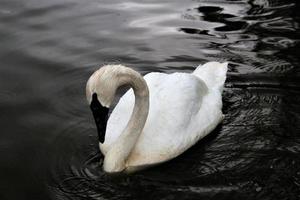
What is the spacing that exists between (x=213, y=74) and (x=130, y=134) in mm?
2212

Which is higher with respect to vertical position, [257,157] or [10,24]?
[10,24]

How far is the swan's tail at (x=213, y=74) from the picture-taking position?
8.69 m

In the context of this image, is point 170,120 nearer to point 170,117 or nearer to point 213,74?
point 170,117

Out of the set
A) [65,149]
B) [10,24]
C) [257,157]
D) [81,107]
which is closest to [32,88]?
[81,107]

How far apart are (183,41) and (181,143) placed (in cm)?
379

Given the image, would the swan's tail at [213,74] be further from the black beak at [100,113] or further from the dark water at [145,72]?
the black beak at [100,113]

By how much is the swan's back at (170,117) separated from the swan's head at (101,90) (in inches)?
33.2

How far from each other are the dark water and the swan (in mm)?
185

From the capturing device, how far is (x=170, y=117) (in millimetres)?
7426

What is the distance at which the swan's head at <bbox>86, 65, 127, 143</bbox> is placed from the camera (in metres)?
6.29

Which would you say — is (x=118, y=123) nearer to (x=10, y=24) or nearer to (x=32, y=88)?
(x=32, y=88)

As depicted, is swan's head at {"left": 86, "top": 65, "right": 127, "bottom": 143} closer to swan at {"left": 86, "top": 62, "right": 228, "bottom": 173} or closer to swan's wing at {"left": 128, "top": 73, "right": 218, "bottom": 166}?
swan at {"left": 86, "top": 62, "right": 228, "bottom": 173}

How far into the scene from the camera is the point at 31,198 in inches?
266

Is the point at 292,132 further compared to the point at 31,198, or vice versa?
the point at 292,132
